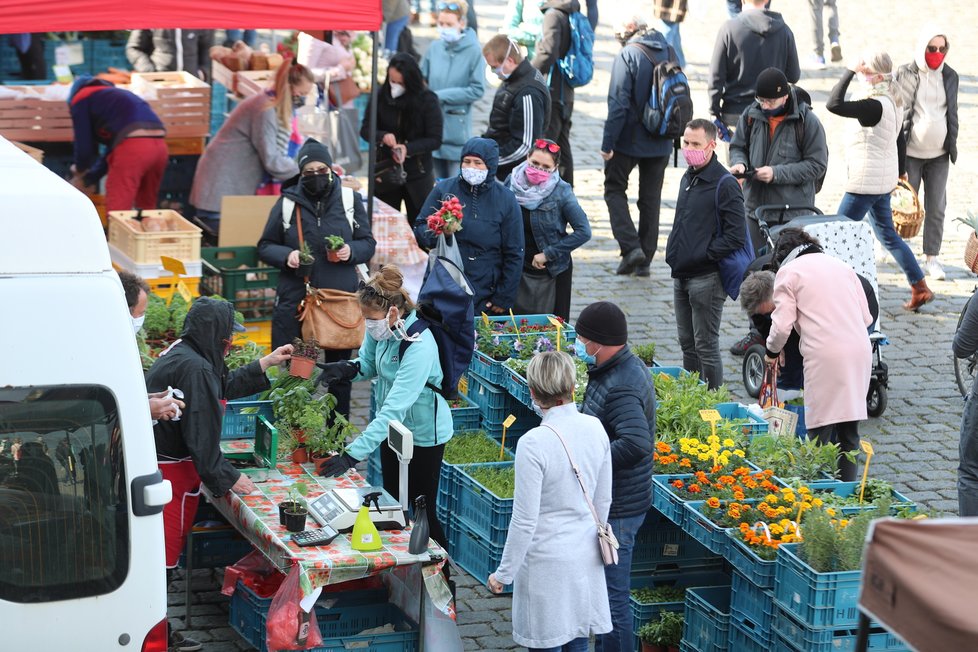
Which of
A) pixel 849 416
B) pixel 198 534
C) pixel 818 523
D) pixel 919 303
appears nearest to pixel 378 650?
pixel 198 534

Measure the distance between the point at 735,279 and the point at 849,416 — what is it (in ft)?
5.40

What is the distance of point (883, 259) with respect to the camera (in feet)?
45.9

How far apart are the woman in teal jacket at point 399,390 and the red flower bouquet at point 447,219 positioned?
168 centimetres

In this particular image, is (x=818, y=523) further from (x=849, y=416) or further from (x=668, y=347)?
(x=668, y=347)

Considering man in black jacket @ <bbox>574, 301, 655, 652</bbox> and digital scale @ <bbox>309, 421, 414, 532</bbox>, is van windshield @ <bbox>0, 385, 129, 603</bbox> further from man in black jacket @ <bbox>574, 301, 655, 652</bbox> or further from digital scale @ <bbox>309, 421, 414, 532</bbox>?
man in black jacket @ <bbox>574, 301, 655, 652</bbox>

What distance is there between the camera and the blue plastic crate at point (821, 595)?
584 cm

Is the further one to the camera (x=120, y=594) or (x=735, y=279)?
(x=735, y=279)

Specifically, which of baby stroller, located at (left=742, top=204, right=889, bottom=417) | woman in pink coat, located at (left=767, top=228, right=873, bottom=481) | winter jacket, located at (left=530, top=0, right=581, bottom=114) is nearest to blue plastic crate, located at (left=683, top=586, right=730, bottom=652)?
woman in pink coat, located at (left=767, top=228, right=873, bottom=481)

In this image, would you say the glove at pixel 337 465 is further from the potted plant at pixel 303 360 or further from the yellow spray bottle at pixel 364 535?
the yellow spray bottle at pixel 364 535

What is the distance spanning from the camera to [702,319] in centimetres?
967

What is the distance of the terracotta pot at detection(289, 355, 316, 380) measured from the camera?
740 cm

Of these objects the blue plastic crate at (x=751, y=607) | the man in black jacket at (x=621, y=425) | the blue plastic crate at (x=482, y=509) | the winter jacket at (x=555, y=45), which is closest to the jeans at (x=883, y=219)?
the winter jacket at (x=555, y=45)

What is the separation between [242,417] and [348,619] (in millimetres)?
1604

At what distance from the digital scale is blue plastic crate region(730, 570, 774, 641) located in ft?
5.18
